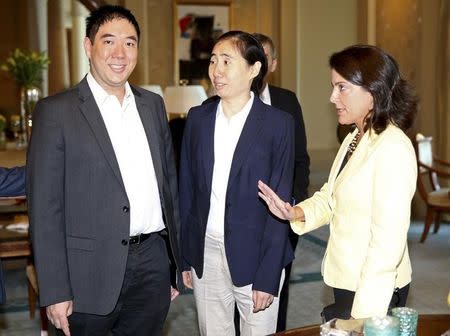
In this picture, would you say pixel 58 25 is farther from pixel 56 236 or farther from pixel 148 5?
pixel 56 236

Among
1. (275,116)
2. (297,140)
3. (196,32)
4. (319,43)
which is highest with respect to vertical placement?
(196,32)

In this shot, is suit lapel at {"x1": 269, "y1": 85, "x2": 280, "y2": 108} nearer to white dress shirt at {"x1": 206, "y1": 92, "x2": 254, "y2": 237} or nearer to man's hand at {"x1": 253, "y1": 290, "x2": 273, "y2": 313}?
white dress shirt at {"x1": 206, "y1": 92, "x2": 254, "y2": 237}

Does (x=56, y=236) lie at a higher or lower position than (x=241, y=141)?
lower

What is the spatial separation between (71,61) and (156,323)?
38.2ft

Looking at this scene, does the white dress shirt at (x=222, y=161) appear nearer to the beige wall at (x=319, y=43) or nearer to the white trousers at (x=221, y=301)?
the white trousers at (x=221, y=301)

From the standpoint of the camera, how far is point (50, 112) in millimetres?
2646

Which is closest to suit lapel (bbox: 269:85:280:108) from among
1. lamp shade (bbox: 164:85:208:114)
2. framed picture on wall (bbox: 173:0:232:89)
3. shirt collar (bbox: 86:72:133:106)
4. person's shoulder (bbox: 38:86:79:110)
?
shirt collar (bbox: 86:72:133:106)

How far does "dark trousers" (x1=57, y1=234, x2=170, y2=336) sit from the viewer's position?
282 cm

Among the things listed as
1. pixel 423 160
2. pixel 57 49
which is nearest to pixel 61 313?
pixel 423 160

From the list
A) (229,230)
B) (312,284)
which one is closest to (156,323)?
(229,230)

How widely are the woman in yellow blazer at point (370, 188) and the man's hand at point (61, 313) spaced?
2.76 ft

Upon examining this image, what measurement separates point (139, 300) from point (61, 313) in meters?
0.37

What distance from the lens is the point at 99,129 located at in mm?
2711

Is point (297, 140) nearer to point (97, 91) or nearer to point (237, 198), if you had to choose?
point (237, 198)
